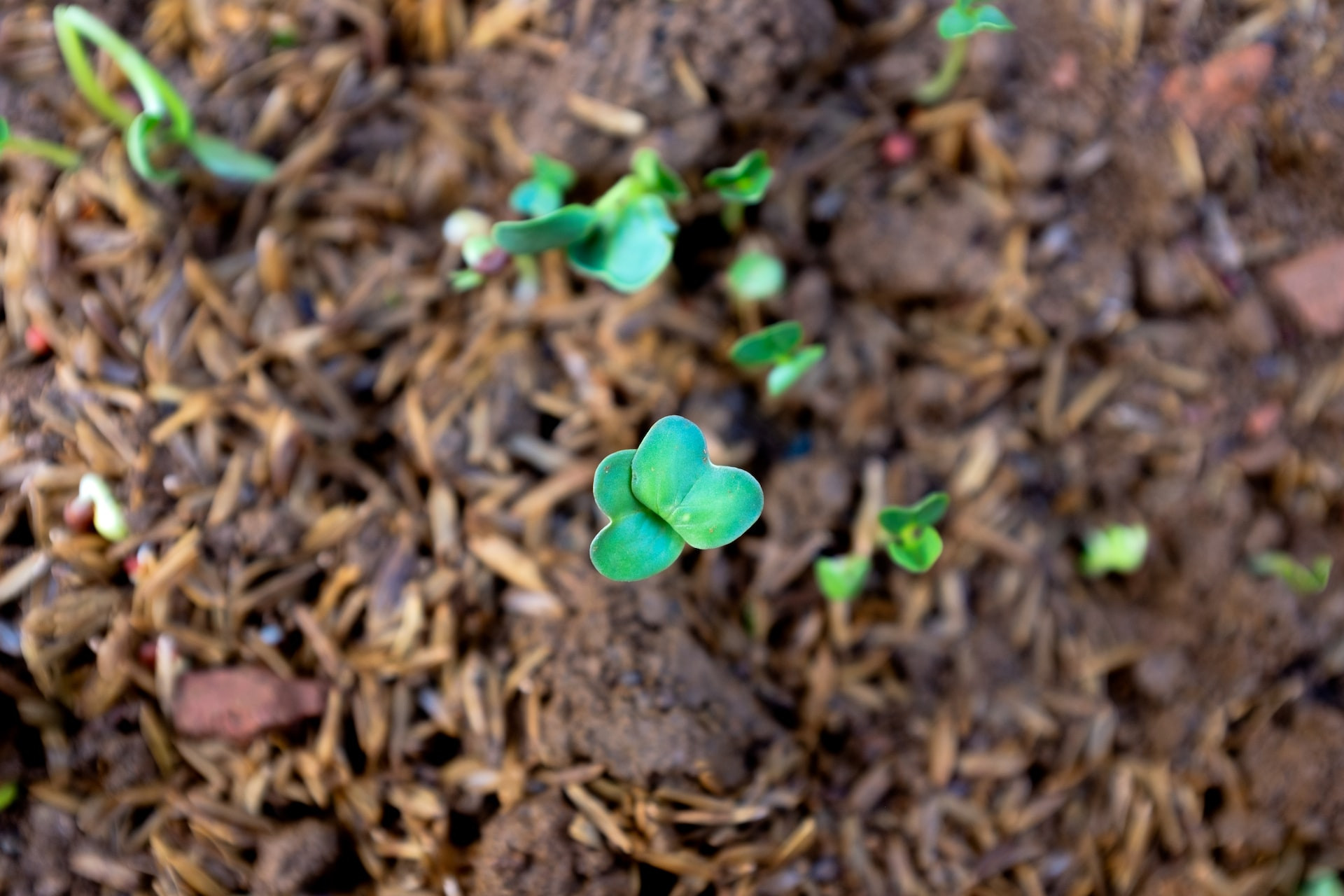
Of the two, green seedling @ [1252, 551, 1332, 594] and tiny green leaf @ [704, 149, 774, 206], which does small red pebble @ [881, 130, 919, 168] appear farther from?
green seedling @ [1252, 551, 1332, 594]

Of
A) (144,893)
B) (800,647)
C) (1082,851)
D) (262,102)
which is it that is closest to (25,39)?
(262,102)

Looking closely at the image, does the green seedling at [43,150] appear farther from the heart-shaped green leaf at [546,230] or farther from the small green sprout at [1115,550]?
the small green sprout at [1115,550]

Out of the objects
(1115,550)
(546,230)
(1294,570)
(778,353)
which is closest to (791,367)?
(778,353)

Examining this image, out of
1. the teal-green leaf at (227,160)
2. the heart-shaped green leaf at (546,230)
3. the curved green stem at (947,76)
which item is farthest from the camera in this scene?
the curved green stem at (947,76)

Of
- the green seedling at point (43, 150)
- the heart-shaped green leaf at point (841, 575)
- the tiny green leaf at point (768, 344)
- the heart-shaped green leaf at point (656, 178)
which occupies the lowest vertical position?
the heart-shaped green leaf at point (841, 575)

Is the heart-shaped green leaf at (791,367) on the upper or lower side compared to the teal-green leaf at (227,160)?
lower

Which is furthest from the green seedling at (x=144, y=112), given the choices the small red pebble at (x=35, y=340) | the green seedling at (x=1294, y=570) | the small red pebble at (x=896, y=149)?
the green seedling at (x=1294, y=570)

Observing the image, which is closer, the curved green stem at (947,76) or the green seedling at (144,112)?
the green seedling at (144,112)
